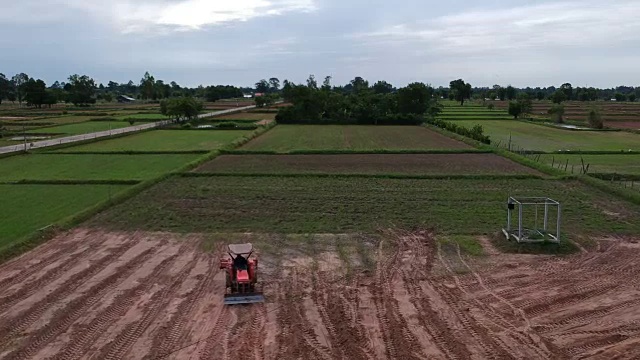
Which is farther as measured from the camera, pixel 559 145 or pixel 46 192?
pixel 559 145

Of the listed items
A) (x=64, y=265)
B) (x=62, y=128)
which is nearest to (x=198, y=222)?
(x=64, y=265)

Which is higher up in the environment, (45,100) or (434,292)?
(45,100)

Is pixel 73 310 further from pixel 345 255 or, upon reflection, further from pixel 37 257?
pixel 345 255

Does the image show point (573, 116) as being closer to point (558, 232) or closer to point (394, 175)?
point (394, 175)

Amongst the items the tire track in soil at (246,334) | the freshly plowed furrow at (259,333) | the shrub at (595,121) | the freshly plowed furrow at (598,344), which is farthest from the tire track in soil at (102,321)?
the shrub at (595,121)

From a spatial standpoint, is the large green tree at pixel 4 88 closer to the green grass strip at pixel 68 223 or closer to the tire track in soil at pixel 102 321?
the green grass strip at pixel 68 223

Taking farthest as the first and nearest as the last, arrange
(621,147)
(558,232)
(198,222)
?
(621,147) → (198,222) → (558,232)
